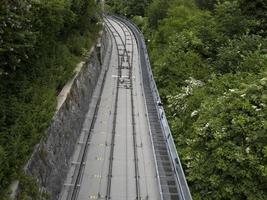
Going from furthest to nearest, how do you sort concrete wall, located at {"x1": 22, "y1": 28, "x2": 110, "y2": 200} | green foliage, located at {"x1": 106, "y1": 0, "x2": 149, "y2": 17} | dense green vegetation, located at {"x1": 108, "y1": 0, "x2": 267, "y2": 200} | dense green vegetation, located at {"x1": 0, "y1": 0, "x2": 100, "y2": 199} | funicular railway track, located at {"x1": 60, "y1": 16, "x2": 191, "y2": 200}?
green foliage, located at {"x1": 106, "y1": 0, "x2": 149, "y2": 17} → funicular railway track, located at {"x1": 60, "y1": 16, "x2": 191, "y2": 200} → dense green vegetation, located at {"x1": 108, "y1": 0, "x2": 267, "y2": 200} → concrete wall, located at {"x1": 22, "y1": 28, "x2": 110, "y2": 200} → dense green vegetation, located at {"x1": 0, "y1": 0, "x2": 100, "y2": 199}

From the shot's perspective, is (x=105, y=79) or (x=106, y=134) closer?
(x=106, y=134)

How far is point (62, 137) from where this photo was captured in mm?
18219

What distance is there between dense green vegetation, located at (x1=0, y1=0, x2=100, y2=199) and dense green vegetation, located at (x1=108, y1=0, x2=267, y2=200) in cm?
677

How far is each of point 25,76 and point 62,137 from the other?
4.00 meters

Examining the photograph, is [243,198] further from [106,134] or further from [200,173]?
[106,134]

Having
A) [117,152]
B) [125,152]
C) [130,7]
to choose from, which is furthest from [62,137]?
[130,7]

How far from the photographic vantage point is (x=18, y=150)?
12398 mm

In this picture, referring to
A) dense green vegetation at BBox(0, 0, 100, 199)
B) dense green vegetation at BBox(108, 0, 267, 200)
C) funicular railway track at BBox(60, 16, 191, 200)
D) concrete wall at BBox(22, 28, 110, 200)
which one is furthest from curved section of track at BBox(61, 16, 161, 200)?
dense green vegetation at BBox(0, 0, 100, 199)

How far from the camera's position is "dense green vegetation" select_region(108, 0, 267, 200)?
14.7m

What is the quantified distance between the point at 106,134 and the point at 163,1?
29.7 metres

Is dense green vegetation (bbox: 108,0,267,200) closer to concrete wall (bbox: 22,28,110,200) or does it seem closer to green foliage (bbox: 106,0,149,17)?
concrete wall (bbox: 22,28,110,200)

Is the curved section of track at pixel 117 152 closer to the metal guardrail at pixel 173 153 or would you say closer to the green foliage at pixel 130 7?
the metal guardrail at pixel 173 153

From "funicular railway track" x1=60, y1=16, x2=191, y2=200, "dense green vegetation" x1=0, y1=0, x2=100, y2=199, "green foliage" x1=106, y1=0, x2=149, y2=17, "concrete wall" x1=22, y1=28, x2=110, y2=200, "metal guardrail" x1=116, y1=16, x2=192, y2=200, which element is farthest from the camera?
"green foliage" x1=106, y1=0, x2=149, y2=17

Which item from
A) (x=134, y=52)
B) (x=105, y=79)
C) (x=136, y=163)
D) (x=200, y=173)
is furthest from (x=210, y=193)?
(x=134, y=52)
